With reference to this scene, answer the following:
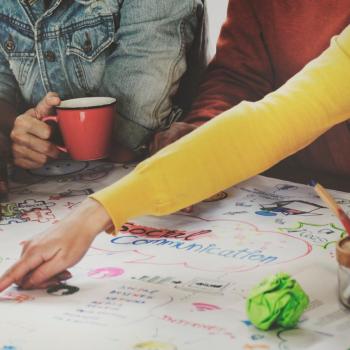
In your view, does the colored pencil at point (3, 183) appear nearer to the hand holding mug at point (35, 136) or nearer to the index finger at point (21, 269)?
the hand holding mug at point (35, 136)

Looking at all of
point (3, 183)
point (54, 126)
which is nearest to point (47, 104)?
point (54, 126)

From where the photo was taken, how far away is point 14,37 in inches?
48.8

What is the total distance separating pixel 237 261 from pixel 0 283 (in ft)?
0.91

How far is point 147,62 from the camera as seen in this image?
1178 millimetres

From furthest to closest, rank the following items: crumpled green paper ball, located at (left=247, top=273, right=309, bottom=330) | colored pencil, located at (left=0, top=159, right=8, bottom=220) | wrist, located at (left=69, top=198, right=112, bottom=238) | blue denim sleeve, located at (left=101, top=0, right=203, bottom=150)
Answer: blue denim sleeve, located at (left=101, top=0, right=203, bottom=150), colored pencil, located at (left=0, top=159, right=8, bottom=220), wrist, located at (left=69, top=198, right=112, bottom=238), crumpled green paper ball, located at (left=247, top=273, right=309, bottom=330)

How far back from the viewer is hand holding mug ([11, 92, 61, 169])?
43.9 inches

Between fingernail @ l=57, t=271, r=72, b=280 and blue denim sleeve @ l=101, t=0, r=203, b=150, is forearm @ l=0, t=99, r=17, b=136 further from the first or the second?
fingernail @ l=57, t=271, r=72, b=280

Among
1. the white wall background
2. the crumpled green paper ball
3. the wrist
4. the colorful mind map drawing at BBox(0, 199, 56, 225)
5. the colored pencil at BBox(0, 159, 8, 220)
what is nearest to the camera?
the crumpled green paper ball

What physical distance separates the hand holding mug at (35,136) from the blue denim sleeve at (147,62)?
0.46 ft

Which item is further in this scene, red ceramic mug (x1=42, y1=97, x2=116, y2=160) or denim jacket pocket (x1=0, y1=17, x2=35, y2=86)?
denim jacket pocket (x1=0, y1=17, x2=35, y2=86)

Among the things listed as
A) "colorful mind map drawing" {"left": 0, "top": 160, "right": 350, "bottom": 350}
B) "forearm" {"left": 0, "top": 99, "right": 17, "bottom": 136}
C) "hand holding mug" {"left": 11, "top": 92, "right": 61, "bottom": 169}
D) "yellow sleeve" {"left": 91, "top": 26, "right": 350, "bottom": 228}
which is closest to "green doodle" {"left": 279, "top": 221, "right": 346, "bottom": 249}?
"colorful mind map drawing" {"left": 0, "top": 160, "right": 350, "bottom": 350}

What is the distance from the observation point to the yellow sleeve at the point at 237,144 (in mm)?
738

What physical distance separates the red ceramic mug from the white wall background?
59 centimetres

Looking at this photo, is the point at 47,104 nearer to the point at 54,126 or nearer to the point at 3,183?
the point at 54,126
